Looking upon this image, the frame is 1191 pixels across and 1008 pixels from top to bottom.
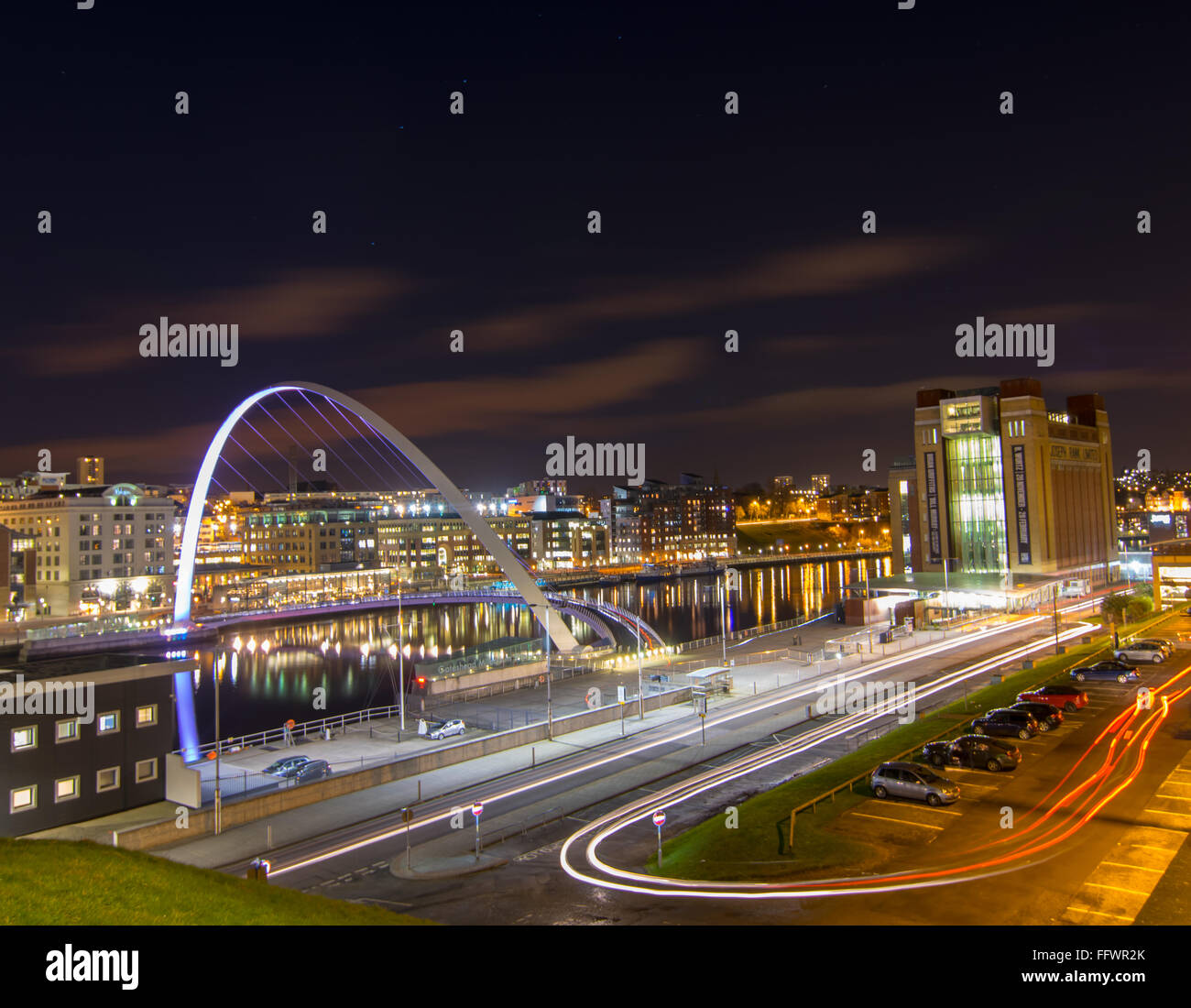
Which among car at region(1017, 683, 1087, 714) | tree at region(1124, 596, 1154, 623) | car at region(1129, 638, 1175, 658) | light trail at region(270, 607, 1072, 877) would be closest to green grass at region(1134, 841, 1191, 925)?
light trail at region(270, 607, 1072, 877)

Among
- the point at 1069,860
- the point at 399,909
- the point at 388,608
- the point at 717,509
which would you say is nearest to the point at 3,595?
the point at 388,608

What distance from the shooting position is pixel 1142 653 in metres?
30.6

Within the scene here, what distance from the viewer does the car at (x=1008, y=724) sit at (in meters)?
21.2

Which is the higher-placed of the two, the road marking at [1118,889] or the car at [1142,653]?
the road marking at [1118,889]

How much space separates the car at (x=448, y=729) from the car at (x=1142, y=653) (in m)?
24.1

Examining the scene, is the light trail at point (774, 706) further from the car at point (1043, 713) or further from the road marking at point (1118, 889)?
the road marking at point (1118, 889)

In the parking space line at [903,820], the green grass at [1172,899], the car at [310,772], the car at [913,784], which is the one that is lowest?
the car at [310,772]

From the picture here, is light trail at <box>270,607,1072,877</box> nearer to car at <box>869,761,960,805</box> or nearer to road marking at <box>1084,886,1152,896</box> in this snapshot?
car at <box>869,761,960,805</box>

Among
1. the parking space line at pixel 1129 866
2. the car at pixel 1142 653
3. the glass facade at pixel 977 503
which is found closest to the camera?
the parking space line at pixel 1129 866

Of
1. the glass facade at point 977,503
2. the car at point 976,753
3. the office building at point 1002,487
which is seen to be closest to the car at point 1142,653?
the car at point 976,753

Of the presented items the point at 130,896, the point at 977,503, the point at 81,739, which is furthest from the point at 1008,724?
the point at 977,503

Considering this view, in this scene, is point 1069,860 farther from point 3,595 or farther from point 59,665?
point 3,595

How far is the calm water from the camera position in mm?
45625

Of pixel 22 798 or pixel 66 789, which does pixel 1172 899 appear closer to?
→ pixel 66 789
